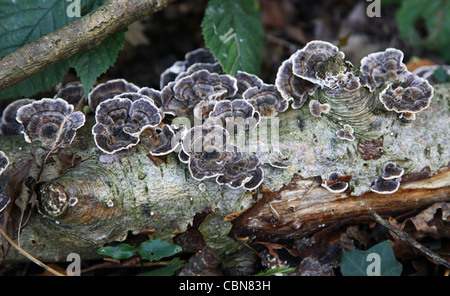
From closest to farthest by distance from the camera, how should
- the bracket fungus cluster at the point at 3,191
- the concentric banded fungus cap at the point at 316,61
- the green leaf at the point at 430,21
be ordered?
1. the bracket fungus cluster at the point at 3,191
2. the concentric banded fungus cap at the point at 316,61
3. the green leaf at the point at 430,21

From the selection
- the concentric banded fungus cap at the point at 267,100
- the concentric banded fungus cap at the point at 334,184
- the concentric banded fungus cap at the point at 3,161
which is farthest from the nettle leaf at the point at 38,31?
the concentric banded fungus cap at the point at 334,184

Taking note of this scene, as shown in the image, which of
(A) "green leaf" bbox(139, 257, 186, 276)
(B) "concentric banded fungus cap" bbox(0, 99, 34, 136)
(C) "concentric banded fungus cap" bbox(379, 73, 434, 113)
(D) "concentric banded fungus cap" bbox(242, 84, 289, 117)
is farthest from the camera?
(B) "concentric banded fungus cap" bbox(0, 99, 34, 136)

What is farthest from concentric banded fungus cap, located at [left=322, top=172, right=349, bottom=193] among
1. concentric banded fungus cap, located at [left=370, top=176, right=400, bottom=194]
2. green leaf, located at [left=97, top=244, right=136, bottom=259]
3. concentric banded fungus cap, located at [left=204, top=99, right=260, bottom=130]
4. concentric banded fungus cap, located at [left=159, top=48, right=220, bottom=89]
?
green leaf, located at [left=97, top=244, right=136, bottom=259]

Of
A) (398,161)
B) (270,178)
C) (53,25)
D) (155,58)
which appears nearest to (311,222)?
(270,178)

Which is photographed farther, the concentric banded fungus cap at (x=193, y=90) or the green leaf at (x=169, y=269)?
the concentric banded fungus cap at (x=193, y=90)

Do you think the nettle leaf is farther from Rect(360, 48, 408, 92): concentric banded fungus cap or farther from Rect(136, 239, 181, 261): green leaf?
Rect(360, 48, 408, 92): concentric banded fungus cap

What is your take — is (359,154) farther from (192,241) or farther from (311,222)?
(192,241)

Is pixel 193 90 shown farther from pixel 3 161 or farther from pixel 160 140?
pixel 3 161

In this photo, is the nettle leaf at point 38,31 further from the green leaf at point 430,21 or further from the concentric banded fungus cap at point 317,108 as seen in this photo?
the green leaf at point 430,21
